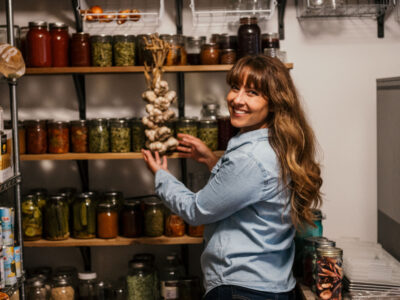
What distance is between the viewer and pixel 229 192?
1522 millimetres

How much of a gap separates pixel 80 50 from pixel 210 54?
0.55m

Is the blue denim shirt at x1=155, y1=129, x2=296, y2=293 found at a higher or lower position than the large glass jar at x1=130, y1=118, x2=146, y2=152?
lower

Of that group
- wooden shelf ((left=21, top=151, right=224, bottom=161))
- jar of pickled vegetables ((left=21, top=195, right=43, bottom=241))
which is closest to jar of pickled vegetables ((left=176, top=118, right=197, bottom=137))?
wooden shelf ((left=21, top=151, right=224, bottom=161))

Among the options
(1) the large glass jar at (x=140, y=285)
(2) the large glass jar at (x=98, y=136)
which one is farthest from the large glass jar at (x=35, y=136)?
(1) the large glass jar at (x=140, y=285)

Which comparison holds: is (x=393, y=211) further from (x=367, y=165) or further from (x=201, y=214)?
(x=201, y=214)

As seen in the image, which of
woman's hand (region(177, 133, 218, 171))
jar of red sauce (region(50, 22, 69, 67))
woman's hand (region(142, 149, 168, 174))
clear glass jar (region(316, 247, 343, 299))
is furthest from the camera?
jar of red sauce (region(50, 22, 69, 67))

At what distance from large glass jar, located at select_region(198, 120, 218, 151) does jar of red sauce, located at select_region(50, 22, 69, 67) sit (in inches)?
25.4

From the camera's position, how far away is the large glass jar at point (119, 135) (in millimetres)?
2178

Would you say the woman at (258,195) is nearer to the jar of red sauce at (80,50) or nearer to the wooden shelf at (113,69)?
the wooden shelf at (113,69)

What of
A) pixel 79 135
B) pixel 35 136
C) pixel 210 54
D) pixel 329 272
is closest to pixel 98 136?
pixel 79 135

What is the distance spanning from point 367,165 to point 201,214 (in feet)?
4.10

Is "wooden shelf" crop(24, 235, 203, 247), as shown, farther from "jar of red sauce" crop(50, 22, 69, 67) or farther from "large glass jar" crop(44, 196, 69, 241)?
"jar of red sauce" crop(50, 22, 69, 67)

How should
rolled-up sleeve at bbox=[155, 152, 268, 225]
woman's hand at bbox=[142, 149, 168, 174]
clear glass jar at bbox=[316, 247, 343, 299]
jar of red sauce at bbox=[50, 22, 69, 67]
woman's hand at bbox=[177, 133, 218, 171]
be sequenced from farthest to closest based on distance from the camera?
jar of red sauce at bbox=[50, 22, 69, 67], woman's hand at bbox=[177, 133, 218, 171], woman's hand at bbox=[142, 149, 168, 174], clear glass jar at bbox=[316, 247, 343, 299], rolled-up sleeve at bbox=[155, 152, 268, 225]

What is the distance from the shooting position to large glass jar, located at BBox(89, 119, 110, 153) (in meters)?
2.18
